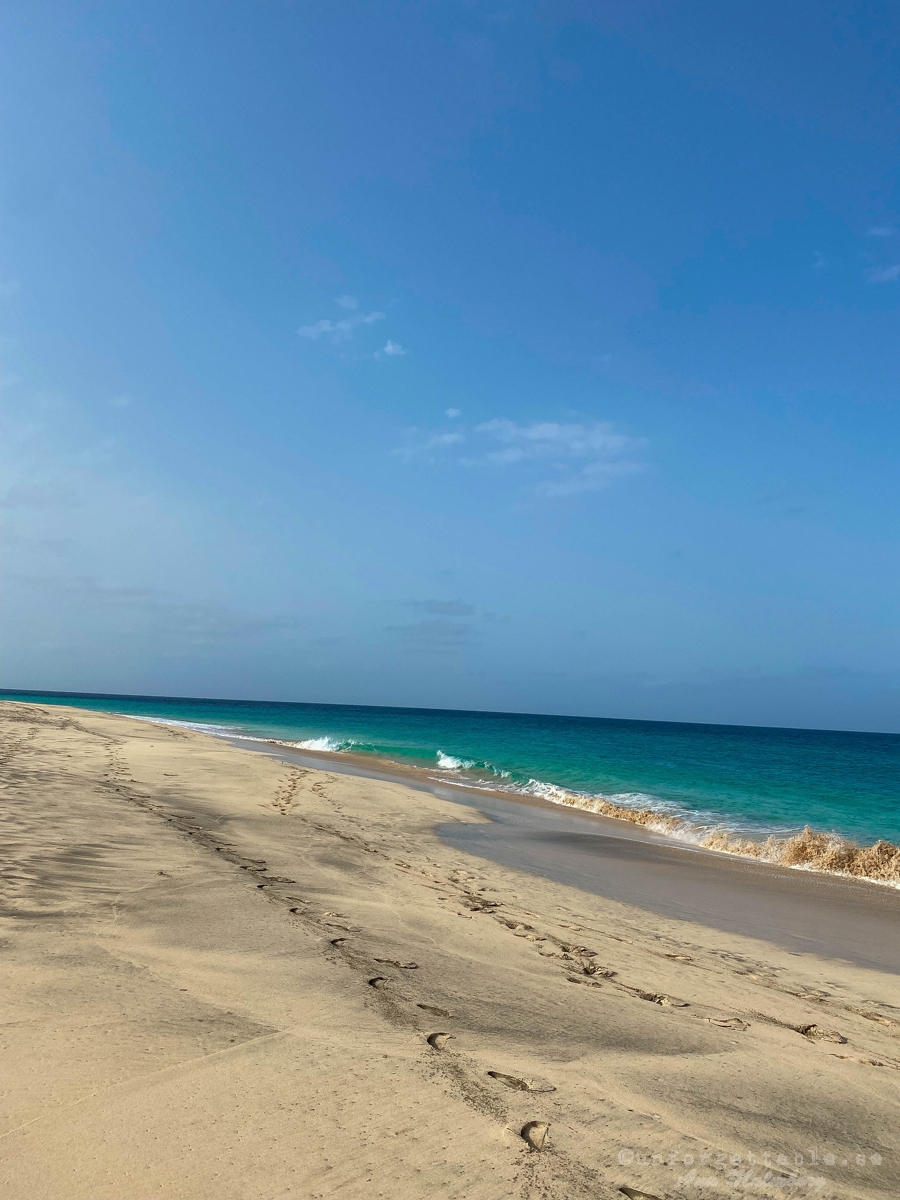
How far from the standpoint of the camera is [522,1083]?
11.5 ft

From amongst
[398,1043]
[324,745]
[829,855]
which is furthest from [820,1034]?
[324,745]

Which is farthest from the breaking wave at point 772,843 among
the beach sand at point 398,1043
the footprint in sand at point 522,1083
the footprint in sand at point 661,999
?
the footprint in sand at point 522,1083

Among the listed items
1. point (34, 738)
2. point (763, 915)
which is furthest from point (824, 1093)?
point (34, 738)

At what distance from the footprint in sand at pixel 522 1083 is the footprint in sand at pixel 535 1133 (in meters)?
0.32

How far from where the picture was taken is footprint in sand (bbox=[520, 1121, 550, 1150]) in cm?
295

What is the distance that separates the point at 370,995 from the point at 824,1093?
277 cm

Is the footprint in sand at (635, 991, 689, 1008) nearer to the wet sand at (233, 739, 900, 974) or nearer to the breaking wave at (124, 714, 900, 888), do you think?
the wet sand at (233, 739, 900, 974)

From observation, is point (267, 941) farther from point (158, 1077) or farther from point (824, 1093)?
point (824, 1093)

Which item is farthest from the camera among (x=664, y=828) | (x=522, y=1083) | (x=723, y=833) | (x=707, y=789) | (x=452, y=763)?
(x=452, y=763)

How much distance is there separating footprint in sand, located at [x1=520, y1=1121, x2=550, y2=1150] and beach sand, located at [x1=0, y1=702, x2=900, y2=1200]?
0.01 meters

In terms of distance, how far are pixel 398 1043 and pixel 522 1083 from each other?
2.42ft

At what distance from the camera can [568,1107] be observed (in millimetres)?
3303

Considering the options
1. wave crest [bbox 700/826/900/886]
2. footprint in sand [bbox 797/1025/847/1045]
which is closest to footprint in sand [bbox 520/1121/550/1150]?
footprint in sand [bbox 797/1025/847/1045]

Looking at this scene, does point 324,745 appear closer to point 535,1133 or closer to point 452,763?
point 452,763
